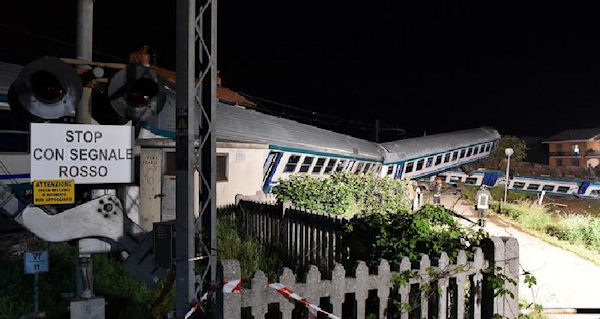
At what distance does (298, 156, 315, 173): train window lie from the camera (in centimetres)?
1388

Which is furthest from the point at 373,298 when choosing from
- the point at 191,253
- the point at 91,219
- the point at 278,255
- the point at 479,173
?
the point at 479,173

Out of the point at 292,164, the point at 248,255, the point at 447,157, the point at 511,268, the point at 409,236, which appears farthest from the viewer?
the point at 447,157

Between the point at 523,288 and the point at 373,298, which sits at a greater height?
the point at 373,298

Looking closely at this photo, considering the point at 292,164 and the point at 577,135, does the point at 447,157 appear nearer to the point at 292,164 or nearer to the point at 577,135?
the point at 292,164

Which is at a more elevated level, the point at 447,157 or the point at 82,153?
the point at 447,157

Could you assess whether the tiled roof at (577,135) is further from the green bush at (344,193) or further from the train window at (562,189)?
the green bush at (344,193)

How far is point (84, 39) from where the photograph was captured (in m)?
4.34

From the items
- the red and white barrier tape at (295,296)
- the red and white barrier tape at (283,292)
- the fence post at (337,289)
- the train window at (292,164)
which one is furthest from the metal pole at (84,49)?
the train window at (292,164)

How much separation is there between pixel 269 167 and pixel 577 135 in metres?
40.1

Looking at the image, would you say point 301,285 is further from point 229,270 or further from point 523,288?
point 523,288

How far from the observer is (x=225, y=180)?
35.4 feet

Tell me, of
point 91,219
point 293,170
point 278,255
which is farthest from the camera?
point 293,170

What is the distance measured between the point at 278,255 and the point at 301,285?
4346mm

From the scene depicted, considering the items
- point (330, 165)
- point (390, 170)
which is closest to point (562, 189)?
point (390, 170)
